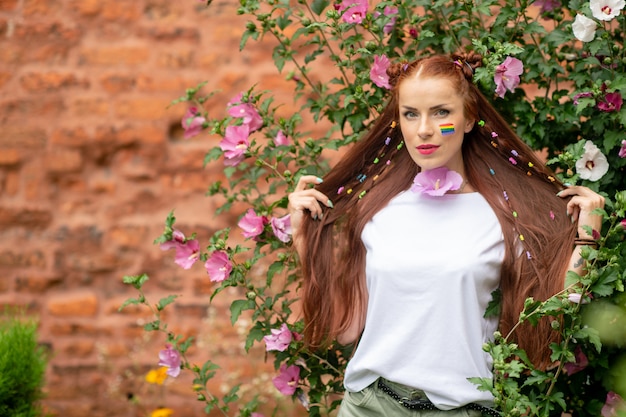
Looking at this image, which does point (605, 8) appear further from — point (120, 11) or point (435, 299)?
point (120, 11)

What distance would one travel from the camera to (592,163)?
8.93 ft

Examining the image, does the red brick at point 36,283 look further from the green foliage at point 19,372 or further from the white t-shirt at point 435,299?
the white t-shirt at point 435,299

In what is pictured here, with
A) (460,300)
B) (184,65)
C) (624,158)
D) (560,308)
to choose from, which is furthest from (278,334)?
→ (184,65)

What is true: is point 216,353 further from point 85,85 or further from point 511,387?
point 511,387

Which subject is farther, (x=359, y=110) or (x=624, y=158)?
(x=359, y=110)

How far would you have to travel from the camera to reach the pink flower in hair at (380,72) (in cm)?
283

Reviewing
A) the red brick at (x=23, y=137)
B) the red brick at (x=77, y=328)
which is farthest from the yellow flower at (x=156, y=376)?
the red brick at (x=23, y=137)

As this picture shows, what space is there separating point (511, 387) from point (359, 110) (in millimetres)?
1160

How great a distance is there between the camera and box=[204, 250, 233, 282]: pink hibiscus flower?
114 inches

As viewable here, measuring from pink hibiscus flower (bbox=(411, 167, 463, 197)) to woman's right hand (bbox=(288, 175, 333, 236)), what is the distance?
13.2 inches

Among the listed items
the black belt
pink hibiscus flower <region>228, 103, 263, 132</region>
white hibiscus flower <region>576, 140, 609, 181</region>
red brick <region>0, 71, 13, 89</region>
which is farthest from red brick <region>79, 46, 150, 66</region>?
the black belt

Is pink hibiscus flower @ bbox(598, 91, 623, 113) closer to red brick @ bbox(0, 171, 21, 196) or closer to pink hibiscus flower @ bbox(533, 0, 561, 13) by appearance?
pink hibiscus flower @ bbox(533, 0, 561, 13)

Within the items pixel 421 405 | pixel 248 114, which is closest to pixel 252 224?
pixel 248 114

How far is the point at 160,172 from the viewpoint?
4.54 meters
